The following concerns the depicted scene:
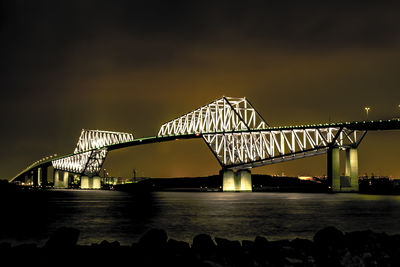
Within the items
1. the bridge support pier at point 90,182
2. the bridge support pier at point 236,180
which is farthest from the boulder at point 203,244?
the bridge support pier at point 90,182

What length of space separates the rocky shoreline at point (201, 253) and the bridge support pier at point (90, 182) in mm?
155404

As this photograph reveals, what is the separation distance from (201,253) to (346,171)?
85.2 metres

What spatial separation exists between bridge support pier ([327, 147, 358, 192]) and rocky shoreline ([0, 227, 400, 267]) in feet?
253

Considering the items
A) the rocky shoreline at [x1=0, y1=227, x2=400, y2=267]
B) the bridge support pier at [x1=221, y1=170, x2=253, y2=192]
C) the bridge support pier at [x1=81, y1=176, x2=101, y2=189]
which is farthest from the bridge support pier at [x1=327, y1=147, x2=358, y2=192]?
the bridge support pier at [x1=81, y1=176, x2=101, y2=189]

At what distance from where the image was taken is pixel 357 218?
112 feet

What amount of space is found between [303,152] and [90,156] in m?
76.4

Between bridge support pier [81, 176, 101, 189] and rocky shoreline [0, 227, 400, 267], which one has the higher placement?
rocky shoreline [0, 227, 400, 267]

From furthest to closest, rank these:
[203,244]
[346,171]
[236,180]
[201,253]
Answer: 1. [236,180]
2. [346,171]
3. [203,244]
4. [201,253]

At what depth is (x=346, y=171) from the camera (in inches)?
3703

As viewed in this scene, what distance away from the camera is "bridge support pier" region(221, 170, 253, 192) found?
111 meters

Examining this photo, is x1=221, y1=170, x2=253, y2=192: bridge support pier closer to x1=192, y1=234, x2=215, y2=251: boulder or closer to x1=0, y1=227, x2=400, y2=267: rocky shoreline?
x1=0, y1=227, x2=400, y2=267: rocky shoreline

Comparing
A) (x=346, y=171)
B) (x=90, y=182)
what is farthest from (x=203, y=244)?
(x=90, y=182)

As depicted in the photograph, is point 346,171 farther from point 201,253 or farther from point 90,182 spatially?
point 90,182

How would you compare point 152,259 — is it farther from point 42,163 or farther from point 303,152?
point 42,163
